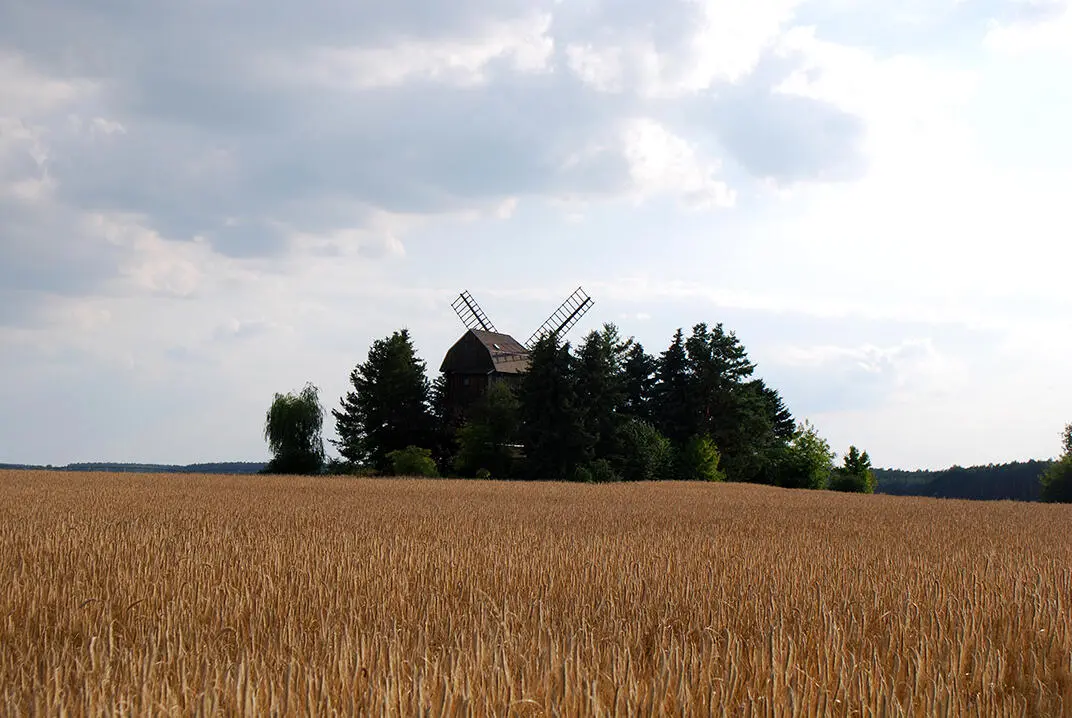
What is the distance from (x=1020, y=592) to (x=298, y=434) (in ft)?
218

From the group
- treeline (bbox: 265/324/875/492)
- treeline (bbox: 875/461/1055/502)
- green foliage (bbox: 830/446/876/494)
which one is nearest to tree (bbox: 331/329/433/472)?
treeline (bbox: 265/324/875/492)

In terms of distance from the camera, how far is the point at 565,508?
24938 millimetres

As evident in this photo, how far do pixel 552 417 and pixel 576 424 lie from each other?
1.60 meters

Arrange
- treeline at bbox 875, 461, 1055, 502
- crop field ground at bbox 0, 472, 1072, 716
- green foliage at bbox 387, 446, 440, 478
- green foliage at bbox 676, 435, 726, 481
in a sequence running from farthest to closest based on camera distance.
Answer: treeline at bbox 875, 461, 1055, 502 < green foliage at bbox 676, 435, 726, 481 < green foliage at bbox 387, 446, 440, 478 < crop field ground at bbox 0, 472, 1072, 716

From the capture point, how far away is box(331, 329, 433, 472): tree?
6762cm

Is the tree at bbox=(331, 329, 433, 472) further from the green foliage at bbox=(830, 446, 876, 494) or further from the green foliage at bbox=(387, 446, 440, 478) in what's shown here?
the green foliage at bbox=(830, 446, 876, 494)

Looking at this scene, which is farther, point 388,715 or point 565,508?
point 565,508

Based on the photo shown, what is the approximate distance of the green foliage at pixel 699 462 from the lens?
64.6 meters

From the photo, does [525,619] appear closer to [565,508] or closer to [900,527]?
[900,527]

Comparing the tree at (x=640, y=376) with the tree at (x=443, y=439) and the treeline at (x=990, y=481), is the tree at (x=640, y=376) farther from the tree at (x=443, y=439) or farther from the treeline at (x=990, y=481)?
the treeline at (x=990, y=481)

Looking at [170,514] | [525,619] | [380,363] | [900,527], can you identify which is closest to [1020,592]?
[525,619]

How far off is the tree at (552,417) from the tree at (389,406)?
12.0 m

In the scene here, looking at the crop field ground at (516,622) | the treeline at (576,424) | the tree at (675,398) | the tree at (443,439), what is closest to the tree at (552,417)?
the treeline at (576,424)

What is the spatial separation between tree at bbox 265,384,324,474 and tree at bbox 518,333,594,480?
795 inches
